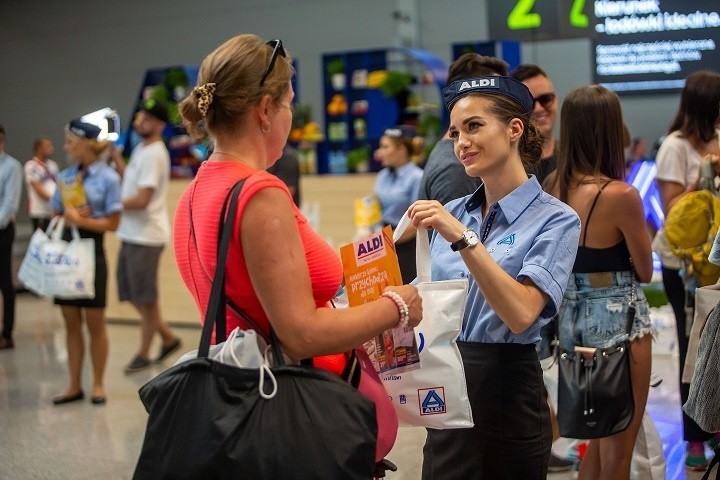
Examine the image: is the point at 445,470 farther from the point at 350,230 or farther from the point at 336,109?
the point at 336,109

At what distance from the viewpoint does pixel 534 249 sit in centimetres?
214

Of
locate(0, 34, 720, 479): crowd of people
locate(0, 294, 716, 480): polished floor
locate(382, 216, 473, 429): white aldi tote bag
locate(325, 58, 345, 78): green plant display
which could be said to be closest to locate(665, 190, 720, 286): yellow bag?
locate(0, 34, 720, 479): crowd of people

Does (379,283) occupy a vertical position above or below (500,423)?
above

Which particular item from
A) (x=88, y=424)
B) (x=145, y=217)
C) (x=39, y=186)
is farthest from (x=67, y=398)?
(x=39, y=186)

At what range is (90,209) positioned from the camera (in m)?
5.54

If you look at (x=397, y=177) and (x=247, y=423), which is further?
(x=397, y=177)

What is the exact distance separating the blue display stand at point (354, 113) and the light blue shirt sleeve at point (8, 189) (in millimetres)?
3432

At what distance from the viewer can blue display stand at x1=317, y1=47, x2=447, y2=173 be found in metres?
9.98

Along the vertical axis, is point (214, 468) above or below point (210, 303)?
below

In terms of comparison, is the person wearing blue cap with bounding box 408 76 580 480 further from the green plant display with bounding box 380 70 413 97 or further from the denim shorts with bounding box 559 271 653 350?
the green plant display with bounding box 380 70 413 97

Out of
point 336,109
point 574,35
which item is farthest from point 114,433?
point 336,109

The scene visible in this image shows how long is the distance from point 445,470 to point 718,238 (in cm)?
106

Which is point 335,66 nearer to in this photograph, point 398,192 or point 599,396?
point 398,192

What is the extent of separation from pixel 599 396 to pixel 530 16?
3.24m
